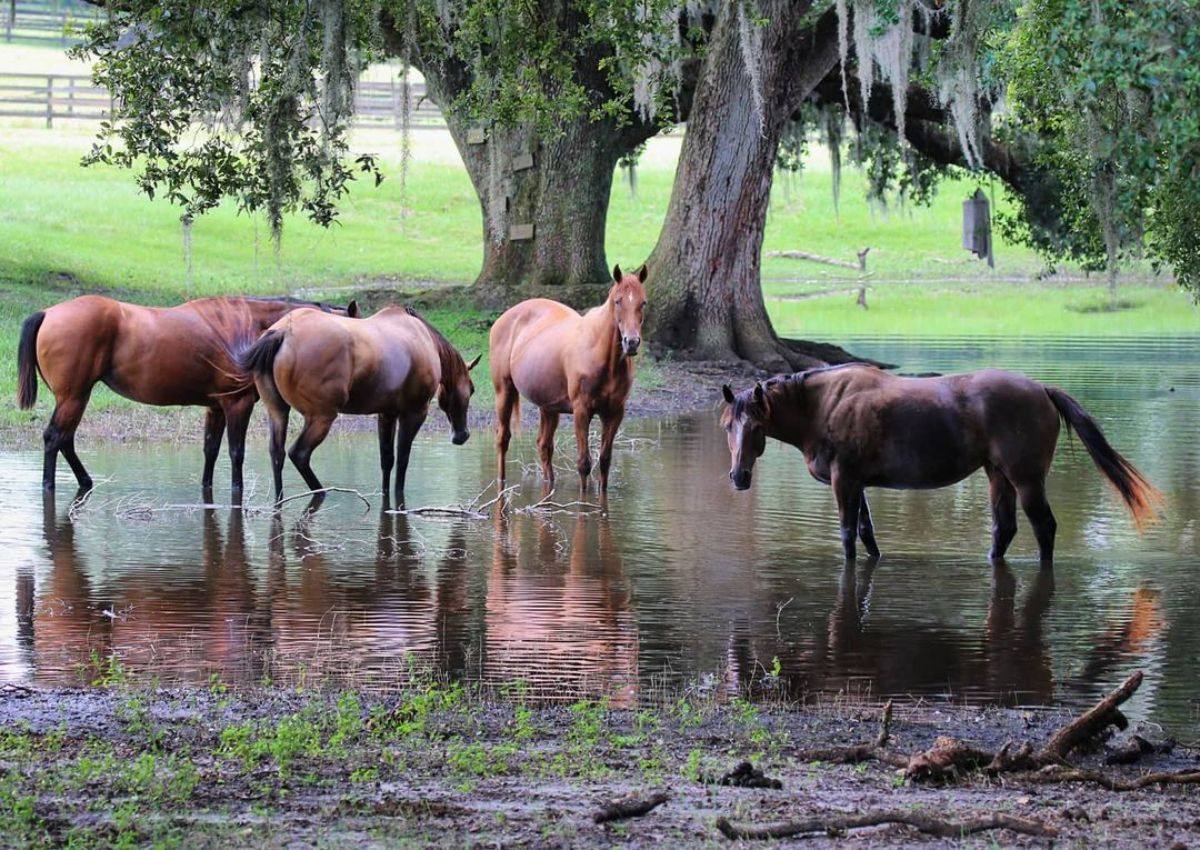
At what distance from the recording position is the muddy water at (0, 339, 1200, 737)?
802 cm

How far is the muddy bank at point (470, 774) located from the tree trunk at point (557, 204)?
20797 millimetres

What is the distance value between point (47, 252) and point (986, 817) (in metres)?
35.1

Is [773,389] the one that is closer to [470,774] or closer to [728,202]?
[470,774]

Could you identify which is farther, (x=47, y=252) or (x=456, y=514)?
(x=47, y=252)

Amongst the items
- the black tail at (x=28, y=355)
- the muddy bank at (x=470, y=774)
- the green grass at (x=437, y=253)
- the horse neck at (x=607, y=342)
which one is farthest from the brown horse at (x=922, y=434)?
the green grass at (x=437, y=253)

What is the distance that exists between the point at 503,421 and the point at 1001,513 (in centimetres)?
539

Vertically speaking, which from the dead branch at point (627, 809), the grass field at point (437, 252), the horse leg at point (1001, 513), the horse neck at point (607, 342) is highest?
the grass field at point (437, 252)

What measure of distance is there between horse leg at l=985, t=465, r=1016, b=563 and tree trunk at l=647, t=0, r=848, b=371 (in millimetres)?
12960

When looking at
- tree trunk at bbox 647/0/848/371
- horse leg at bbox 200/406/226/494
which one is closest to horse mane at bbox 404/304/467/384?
horse leg at bbox 200/406/226/494

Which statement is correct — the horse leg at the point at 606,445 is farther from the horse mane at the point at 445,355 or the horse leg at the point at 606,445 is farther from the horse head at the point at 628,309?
the horse mane at the point at 445,355

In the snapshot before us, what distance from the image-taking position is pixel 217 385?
1419 centimetres

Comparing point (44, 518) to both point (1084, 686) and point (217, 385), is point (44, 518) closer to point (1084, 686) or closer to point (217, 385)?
point (217, 385)

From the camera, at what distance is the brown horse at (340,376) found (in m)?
13.4

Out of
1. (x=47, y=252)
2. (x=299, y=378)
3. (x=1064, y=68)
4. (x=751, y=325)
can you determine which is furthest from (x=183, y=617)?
(x=47, y=252)
